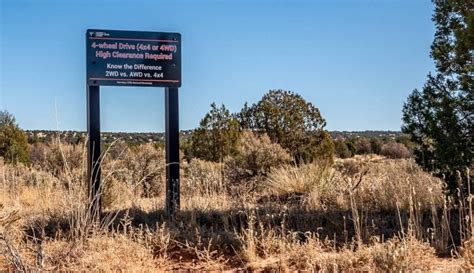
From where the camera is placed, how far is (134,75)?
8445 millimetres

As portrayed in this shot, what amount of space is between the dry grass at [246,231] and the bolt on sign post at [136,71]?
0.64m

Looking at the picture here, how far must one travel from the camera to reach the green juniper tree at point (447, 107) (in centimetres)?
718

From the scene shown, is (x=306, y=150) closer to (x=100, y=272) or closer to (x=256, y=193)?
(x=256, y=193)

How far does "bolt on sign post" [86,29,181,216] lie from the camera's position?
8.30 meters

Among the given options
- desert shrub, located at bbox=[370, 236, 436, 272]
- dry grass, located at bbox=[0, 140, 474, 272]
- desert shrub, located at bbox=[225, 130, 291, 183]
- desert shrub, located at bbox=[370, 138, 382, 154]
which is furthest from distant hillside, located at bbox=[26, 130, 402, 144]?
desert shrub, located at bbox=[370, 138, 382, 154]

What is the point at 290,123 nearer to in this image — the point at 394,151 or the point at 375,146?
the point at 394,151

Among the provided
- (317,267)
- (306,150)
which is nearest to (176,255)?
(317,267)

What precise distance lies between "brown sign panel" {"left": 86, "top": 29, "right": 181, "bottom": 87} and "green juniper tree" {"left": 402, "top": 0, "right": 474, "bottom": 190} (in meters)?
3.53

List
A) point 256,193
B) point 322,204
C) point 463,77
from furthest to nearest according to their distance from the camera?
point 256,193
point 322,204
point 463,77

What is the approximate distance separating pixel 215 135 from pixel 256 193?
32.1 ft

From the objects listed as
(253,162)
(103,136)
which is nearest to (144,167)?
(103,136)

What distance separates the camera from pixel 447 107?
24.2ft

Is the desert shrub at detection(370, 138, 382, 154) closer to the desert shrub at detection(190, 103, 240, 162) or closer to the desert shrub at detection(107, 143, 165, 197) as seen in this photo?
the desert shrub at detection(190, 103, 240, 162)

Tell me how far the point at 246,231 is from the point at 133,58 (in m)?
3.36
